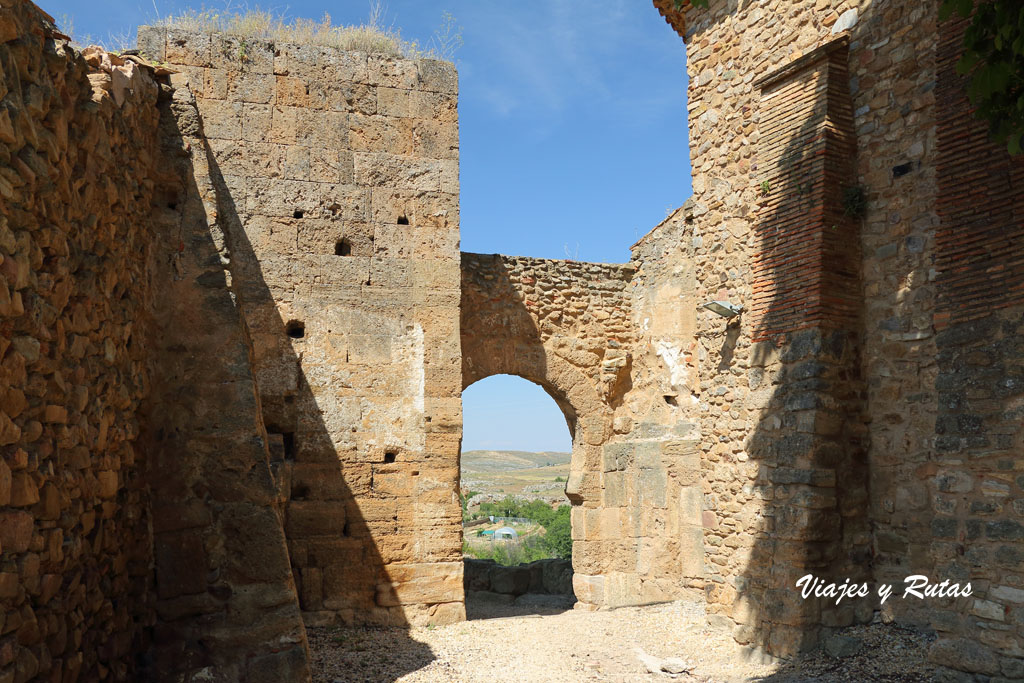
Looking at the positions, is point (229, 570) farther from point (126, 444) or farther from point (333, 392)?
point (333, 392)

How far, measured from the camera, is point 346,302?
7.79 m

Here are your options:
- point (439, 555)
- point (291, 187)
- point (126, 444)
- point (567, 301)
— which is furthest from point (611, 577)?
point (126, 444)

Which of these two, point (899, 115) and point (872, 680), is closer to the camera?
point (872, 680)

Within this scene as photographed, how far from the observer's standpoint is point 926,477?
5.86 metres

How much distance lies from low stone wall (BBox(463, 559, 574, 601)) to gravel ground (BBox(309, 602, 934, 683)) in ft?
9.48

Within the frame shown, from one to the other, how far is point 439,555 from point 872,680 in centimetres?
379

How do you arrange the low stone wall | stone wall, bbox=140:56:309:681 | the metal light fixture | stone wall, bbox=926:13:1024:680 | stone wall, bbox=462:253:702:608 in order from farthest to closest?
the low stone wall → stone wall, bbox=462:253:702:608 → the metal light fixture → stone wall, bbox=926:13:1024:680 → stone wall, bbox=140:56:309:681

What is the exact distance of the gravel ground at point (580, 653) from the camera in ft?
18.5

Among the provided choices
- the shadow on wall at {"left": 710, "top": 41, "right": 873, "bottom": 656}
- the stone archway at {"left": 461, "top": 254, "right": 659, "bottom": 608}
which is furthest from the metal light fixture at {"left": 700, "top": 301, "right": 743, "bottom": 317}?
the stone archway at {"left": 461, "top": 254, "right": 659, "bottom": 608}

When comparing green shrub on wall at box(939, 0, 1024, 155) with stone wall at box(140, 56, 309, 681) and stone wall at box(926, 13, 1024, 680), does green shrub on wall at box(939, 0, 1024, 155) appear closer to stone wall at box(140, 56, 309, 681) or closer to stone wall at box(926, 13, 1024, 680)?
stone wall at box(926, 13, 1024, 680)

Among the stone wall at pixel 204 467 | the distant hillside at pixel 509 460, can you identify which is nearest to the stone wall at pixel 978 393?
the stone wall at pixel 204 467

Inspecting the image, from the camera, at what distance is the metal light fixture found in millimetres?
7383

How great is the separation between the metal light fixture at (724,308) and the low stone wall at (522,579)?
5.08 m

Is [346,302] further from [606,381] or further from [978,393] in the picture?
[978,393]
